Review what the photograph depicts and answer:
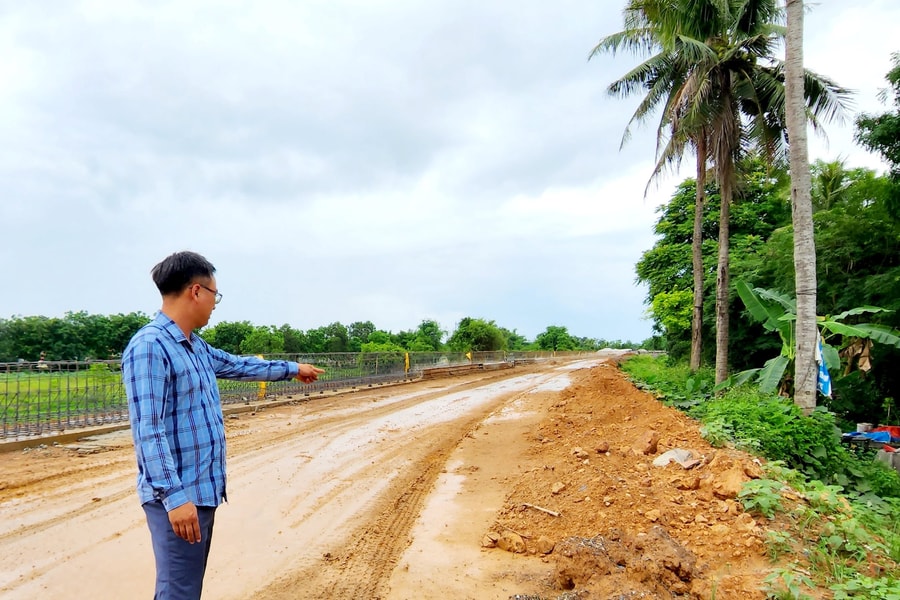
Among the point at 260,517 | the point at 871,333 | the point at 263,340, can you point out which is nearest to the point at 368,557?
the point at 260,517

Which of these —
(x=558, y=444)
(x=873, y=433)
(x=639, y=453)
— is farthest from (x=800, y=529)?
(x=873, y=433)

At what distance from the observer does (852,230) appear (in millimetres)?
13844

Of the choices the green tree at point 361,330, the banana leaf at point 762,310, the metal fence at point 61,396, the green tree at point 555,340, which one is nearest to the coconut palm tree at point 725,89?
the banana leaf at point 762,310

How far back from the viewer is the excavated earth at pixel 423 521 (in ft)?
12.3

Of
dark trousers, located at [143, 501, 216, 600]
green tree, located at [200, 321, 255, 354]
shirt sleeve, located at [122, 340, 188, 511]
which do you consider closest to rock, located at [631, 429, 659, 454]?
dark trousers, located at [143, 501, 216, 600]

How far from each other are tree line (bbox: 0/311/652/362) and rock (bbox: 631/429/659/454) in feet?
40.0

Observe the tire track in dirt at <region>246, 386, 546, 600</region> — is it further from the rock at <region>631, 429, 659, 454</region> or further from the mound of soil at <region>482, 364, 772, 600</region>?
the rock at <region>631, 429, 659, 454</region>

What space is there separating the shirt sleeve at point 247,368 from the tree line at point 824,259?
36.3 ft

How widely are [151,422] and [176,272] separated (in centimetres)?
66

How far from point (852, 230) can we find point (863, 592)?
14.0m

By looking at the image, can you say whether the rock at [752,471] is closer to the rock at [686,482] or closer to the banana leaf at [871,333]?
the rock at [686,482]

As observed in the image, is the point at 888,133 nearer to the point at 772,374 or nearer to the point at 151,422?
the point at 772,374

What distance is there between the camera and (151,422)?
6.81 ft

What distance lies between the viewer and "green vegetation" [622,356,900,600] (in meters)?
3.38
